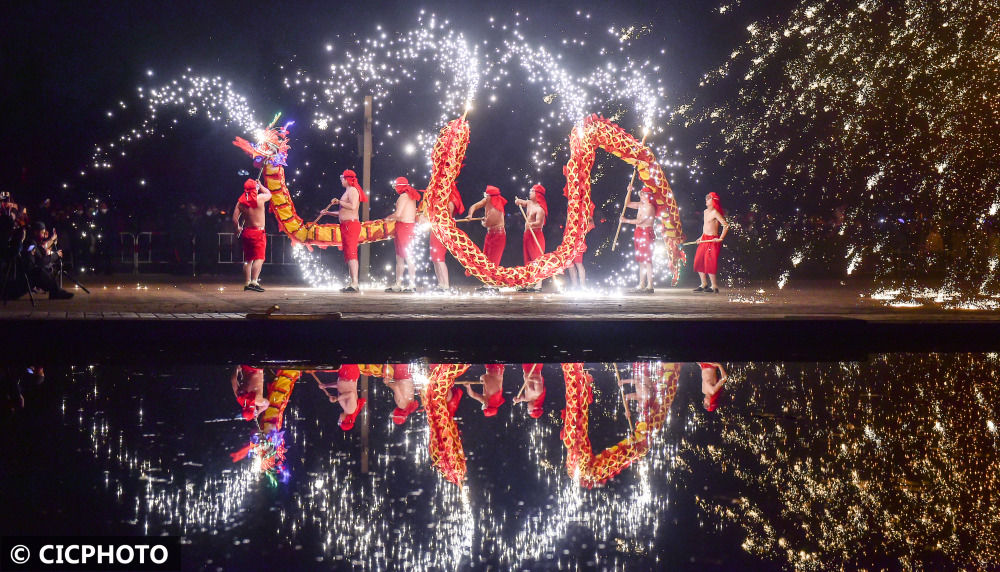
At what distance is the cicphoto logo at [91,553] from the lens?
3.25 m

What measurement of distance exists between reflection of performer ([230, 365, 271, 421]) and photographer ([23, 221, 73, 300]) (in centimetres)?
722

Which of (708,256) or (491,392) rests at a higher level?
(708,256)

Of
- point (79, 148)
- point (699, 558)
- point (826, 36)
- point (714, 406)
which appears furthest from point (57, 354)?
point (79, 148)

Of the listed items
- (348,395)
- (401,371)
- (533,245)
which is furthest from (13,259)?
(533,245)

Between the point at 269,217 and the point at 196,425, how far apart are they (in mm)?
26251

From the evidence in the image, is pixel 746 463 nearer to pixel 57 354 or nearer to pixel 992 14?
pixel 57 354

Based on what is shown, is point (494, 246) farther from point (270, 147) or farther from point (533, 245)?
point (270, 147)

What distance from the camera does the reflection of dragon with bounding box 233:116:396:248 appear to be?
54.6 ft

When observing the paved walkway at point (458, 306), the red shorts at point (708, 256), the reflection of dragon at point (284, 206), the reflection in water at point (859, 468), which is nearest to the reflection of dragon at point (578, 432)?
the reflection in water at point (859, 468)

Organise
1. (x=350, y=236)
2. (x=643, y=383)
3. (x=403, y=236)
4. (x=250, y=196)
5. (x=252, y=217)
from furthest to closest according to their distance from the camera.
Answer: (x=403, y=236), (x=350, y=236), (x=252, y=217), (x=250, y=196), (x=643, y=383)

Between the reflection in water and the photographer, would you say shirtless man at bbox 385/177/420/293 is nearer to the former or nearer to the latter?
the photographer

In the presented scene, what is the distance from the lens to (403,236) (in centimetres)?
1698

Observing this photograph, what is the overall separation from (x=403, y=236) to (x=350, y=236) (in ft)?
3.14

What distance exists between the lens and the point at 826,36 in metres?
13.2
